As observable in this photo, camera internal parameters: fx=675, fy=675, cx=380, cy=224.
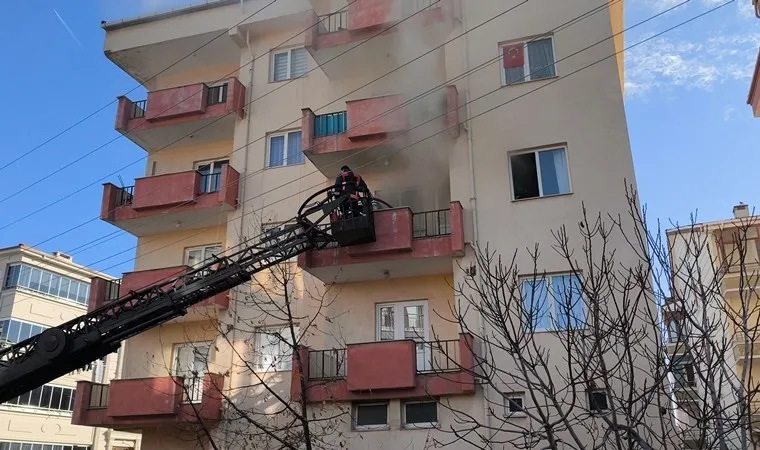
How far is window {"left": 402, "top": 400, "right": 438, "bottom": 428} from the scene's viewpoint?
14.6m

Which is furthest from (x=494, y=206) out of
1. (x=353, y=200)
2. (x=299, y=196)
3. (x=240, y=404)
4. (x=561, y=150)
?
(x=240, y=404)

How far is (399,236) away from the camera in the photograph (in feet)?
50.6

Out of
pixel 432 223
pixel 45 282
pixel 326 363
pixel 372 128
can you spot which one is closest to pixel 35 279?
pixel 45 282

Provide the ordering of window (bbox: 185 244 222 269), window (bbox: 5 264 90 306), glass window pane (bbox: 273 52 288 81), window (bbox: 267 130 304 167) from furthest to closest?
window (bbox: 5 264 90 306) < glass window pane (bbox: 273 52 288 81) < window (bbox: 185 244 222 269) < window (bbox: 267 130 304 167)

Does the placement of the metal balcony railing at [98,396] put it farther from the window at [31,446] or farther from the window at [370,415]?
the window at [31,446]

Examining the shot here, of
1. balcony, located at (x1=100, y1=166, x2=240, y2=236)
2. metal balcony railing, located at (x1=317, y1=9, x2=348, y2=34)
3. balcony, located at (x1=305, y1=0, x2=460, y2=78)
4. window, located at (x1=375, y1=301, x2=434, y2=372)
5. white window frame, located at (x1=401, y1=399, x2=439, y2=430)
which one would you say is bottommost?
white window frame, located at (x1=401, y1=399, x2=439, y2=430)

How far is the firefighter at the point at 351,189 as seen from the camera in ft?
50.0

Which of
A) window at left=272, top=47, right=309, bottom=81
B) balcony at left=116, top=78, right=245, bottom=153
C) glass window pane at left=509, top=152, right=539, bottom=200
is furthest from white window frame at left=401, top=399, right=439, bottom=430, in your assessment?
window at left=272, top=47, right=309, bottom=81

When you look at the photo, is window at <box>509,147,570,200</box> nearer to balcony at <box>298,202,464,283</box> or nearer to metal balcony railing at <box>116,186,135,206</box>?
balcony at <box>298,202,464,283</box>

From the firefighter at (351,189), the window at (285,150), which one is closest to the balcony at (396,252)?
the firefighter at (351,189)

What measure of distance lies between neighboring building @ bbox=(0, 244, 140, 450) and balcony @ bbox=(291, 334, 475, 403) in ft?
78.1

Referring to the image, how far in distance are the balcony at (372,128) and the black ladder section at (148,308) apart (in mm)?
2114

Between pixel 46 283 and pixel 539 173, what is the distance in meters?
32.9

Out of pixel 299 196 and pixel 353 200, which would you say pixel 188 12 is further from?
pixel 353 200
